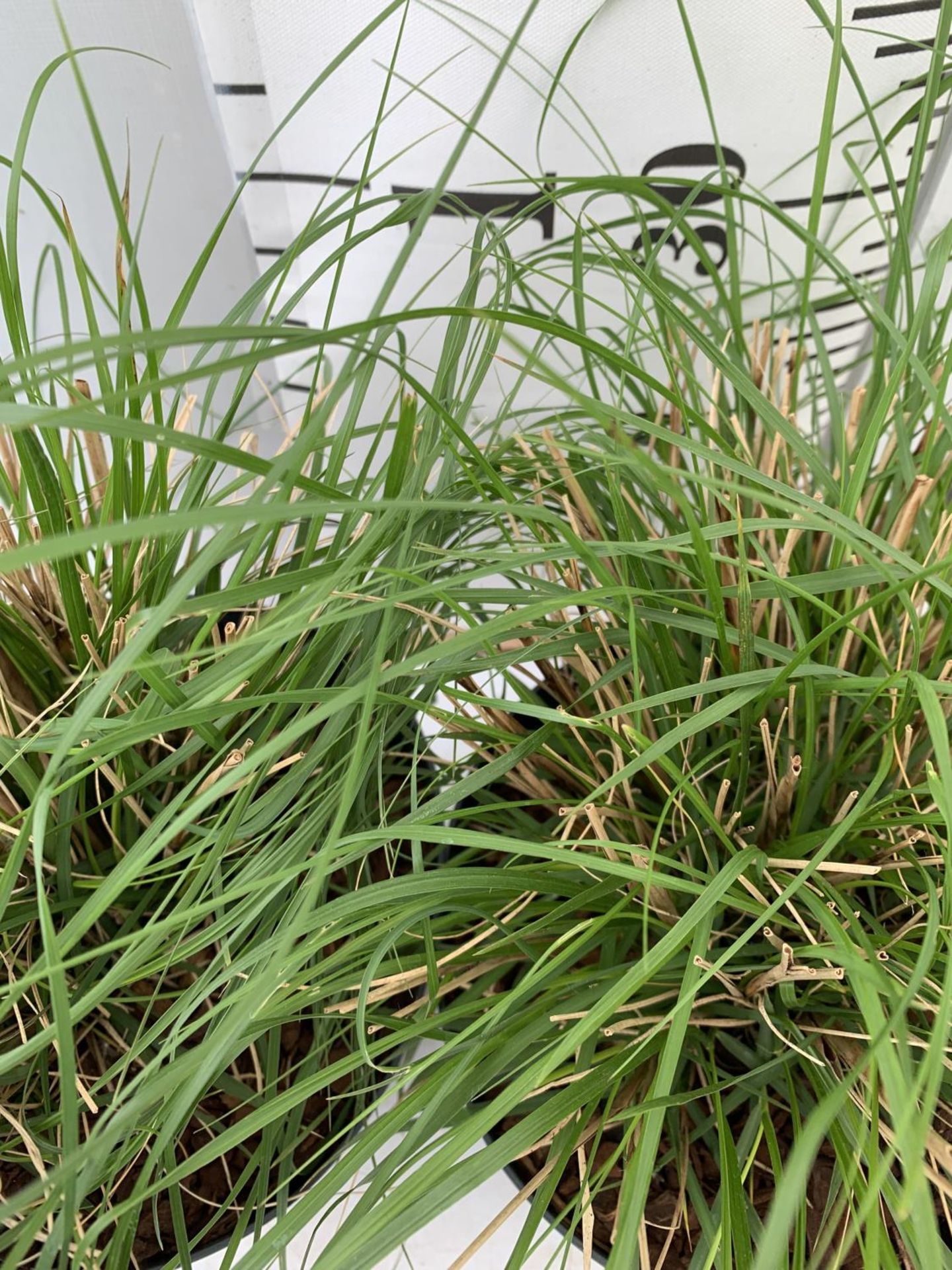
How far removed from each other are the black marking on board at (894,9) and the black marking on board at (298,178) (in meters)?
0.24

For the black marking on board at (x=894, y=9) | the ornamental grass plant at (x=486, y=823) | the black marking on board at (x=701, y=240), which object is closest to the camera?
the ornamental grass plant at (x=486, y=823)

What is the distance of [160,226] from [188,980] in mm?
402

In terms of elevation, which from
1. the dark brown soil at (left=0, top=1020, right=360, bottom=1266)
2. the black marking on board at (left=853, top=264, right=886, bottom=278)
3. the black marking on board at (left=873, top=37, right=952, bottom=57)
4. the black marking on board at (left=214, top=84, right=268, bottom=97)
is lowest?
the dark brown soil at (left=0, top=1020, right=360, bottom=1266)

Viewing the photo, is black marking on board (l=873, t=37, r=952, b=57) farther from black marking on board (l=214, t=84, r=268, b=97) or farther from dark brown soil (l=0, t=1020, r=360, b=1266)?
dark brown soil (l=0, t=1020, r=360, b=1266)

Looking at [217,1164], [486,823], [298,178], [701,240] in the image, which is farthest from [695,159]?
[217,1164]

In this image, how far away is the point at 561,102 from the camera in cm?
43

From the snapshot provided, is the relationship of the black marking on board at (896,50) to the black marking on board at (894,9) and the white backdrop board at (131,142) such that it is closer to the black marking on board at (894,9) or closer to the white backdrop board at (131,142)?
the black marking on board at (894,9)

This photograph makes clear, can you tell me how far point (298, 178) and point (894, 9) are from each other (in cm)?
28

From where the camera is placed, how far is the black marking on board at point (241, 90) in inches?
17.2

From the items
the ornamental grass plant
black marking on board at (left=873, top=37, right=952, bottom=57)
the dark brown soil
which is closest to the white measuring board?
black marking on board at (left=873, top=37, right=952, bottom=57)

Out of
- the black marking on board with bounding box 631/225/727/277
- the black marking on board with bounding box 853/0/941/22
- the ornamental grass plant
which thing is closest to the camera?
the ornamental grass plant

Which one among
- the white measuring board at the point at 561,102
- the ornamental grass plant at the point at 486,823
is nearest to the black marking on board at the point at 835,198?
the white measuring board at the point at 561,102

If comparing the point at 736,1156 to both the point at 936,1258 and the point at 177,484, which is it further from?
the point at 177,484

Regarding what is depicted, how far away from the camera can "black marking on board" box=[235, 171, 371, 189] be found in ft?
1.52
